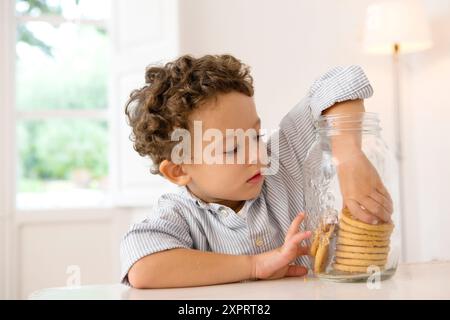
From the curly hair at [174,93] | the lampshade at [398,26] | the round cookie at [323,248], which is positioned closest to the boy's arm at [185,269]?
the round cookie at [323,248]

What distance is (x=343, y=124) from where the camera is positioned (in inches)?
28.0

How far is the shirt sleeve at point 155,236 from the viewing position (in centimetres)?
75

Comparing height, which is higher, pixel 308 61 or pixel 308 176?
pixel 308 61

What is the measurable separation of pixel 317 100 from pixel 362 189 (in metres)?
0.26

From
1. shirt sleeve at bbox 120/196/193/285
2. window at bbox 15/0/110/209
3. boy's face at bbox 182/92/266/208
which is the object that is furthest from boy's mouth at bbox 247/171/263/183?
window at bbox 15/0/110/209

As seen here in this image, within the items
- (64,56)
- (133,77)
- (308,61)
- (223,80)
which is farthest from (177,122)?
(64,56)

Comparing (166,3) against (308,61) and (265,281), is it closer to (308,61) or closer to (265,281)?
(308,61)

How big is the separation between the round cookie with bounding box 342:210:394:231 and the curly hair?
0.30 m

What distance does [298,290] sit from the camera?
66 cm

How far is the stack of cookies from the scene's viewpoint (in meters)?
0.64

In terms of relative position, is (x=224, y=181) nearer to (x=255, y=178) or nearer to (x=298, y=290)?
(x=255, y=178)

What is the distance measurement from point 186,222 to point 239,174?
0.11 metres

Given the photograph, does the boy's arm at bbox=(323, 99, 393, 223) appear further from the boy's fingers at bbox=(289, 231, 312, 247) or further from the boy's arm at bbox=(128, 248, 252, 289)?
the boy's arm at bbox=(128, 248, 252, 289)
